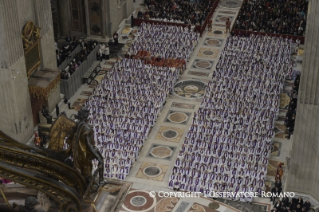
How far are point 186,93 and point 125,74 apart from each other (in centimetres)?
375

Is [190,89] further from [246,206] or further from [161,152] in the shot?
[246,206]

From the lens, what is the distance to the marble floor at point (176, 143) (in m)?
23.9

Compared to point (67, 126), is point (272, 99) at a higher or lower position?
lower

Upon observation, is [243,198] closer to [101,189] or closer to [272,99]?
[272,99]

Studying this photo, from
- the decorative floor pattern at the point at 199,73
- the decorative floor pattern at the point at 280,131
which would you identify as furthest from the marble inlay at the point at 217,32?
the decorative floor pattern at the point at 280,131

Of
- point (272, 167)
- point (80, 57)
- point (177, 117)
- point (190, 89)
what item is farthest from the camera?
point (80, 57)

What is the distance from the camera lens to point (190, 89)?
3328cm

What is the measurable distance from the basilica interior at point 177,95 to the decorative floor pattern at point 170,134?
0.05m

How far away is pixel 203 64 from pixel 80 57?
7.70 m

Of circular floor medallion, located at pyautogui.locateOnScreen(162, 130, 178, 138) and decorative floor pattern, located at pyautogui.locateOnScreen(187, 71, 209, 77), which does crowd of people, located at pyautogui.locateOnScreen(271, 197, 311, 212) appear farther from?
decorative floor pattern, located at pyautogui.locateOnScreen(187, 71, 209, 77)

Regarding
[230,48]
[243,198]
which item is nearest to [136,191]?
[243,198]

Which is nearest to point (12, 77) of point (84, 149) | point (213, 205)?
point (213, 205)

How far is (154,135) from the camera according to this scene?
28.8 m

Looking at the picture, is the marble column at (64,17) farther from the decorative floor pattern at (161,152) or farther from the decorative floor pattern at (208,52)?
the decorative floor pattern at (161,152)
